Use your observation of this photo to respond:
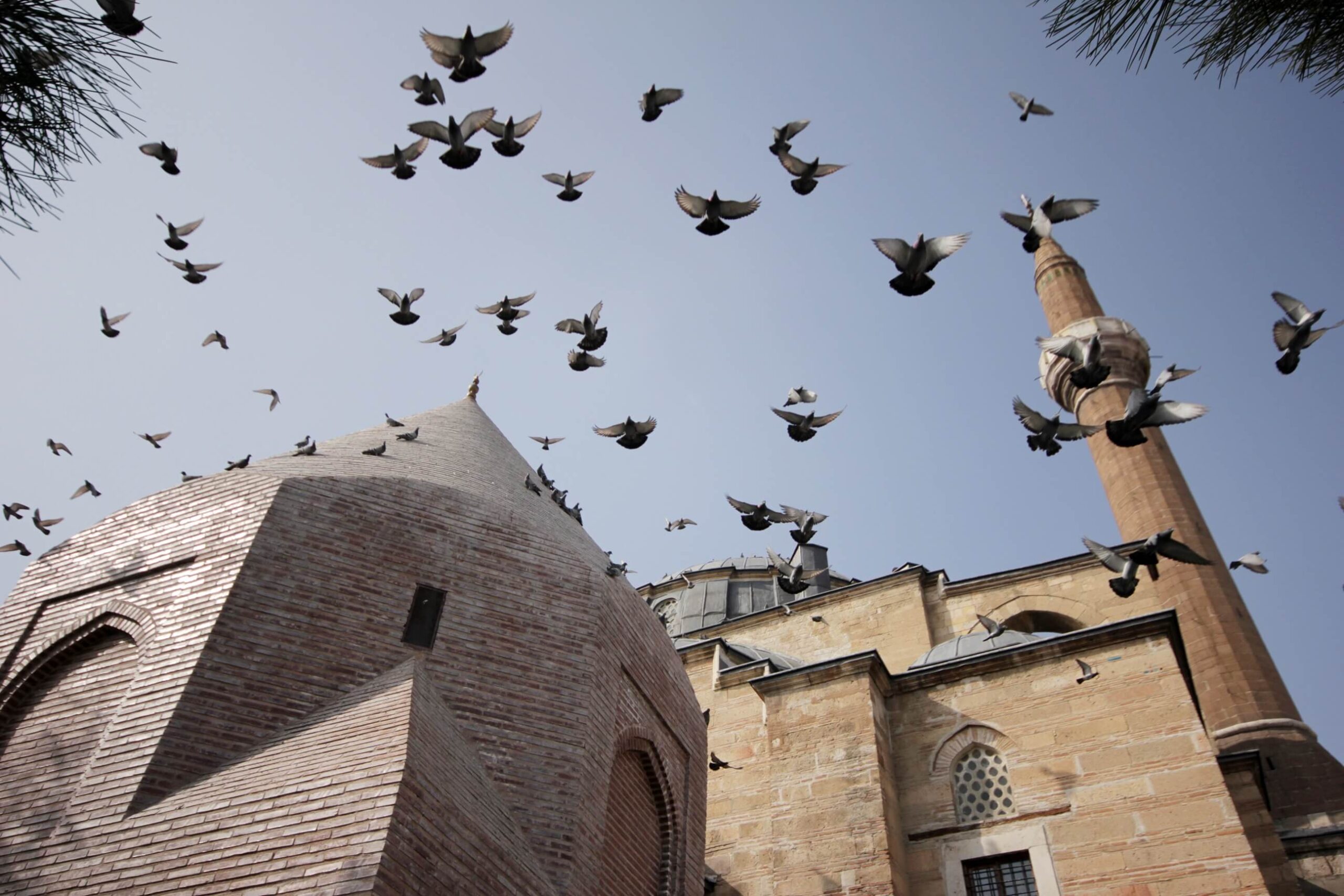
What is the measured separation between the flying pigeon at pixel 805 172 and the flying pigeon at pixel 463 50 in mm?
2148

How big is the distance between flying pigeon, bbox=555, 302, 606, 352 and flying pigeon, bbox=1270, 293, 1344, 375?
513 centimetres

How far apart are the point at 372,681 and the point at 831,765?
5.34 meters

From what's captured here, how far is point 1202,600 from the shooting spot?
45.5 feet

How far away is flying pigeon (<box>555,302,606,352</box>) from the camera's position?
788 centimetres

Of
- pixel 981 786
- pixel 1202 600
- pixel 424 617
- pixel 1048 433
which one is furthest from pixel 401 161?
pixel 1202 600

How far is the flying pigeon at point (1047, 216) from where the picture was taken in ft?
23.5

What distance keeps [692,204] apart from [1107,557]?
4.65 meters

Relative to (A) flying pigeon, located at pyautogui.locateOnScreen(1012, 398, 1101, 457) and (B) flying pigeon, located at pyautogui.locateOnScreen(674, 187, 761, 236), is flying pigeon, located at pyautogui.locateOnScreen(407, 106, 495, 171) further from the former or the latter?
(A) flying pigeon, located at pyautogui.locateOnScreen(1012, 398, 1101, 457)

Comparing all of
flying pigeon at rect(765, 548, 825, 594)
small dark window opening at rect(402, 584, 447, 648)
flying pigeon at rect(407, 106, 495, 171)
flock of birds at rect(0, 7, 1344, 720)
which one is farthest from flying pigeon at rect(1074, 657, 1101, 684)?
flying pigeon at rect(407, 106, 495, 171)

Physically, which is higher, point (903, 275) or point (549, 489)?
point (549, 489)

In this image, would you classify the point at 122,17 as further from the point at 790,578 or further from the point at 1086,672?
the point at 1086,672

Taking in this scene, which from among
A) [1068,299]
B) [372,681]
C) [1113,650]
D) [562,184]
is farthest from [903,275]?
[1068,299]

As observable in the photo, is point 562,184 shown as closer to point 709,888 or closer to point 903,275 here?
point 903,275

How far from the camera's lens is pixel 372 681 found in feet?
21.8
